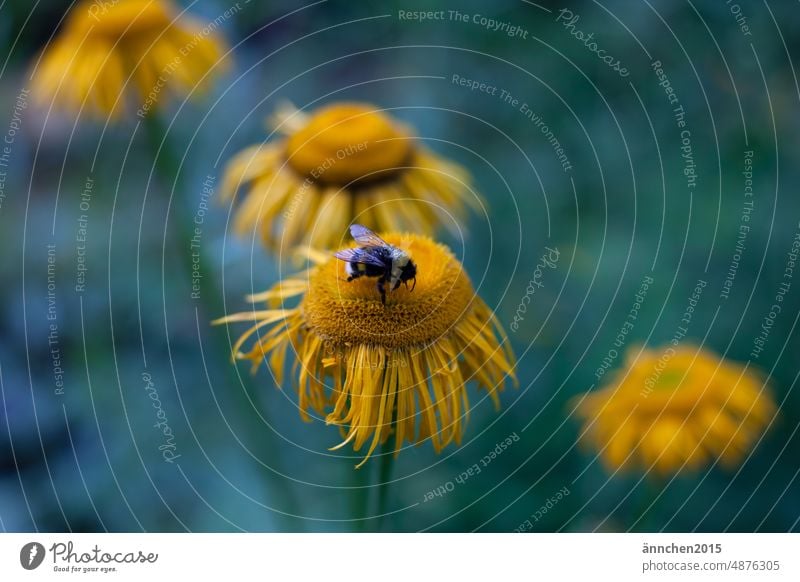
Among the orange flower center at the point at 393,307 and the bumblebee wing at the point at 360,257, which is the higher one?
the bumblebee wing at the point at 360,257

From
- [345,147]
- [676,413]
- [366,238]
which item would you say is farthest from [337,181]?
[676,413]

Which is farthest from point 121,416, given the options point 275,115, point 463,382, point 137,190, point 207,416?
point 463,382

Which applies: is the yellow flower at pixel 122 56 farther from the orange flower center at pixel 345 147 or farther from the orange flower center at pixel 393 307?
the orange flower center at pixel 393 307

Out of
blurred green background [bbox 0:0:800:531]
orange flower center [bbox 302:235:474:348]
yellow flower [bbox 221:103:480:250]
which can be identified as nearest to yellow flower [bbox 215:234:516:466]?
orange flower center [bbox 302:235:474:348]

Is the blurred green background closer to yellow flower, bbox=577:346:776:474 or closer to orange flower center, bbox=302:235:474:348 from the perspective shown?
yellow flower, bbox=577:346:776:474
